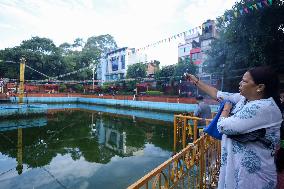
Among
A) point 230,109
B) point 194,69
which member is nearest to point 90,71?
point 194,69

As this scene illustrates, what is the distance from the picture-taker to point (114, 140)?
11406 mm

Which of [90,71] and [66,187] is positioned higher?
[90,71]

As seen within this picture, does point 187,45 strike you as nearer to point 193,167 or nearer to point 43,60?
point 43,60

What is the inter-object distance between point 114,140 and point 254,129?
10.1m

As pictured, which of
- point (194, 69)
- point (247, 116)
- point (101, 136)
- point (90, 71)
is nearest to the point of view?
point (247, 116)

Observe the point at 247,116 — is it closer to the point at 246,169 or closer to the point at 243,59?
the point at 246,169

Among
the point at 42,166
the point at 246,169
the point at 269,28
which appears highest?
the point at 269,28

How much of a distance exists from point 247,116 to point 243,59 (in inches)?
632

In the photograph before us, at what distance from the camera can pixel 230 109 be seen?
6.72 feet

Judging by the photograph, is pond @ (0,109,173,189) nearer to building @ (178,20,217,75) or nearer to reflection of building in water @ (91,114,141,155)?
reflection of building in water @ (91,114,141,155)

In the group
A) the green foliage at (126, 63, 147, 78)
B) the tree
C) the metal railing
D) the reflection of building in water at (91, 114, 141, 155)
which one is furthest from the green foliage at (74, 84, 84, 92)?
the metal railing

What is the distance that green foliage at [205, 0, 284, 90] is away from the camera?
14742 millimetres

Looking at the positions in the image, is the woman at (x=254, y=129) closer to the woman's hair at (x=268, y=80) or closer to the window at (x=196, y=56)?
the woman's hair at (x=268, y=80)

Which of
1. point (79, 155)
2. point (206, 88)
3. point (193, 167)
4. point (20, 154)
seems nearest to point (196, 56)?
point (79, 155)
